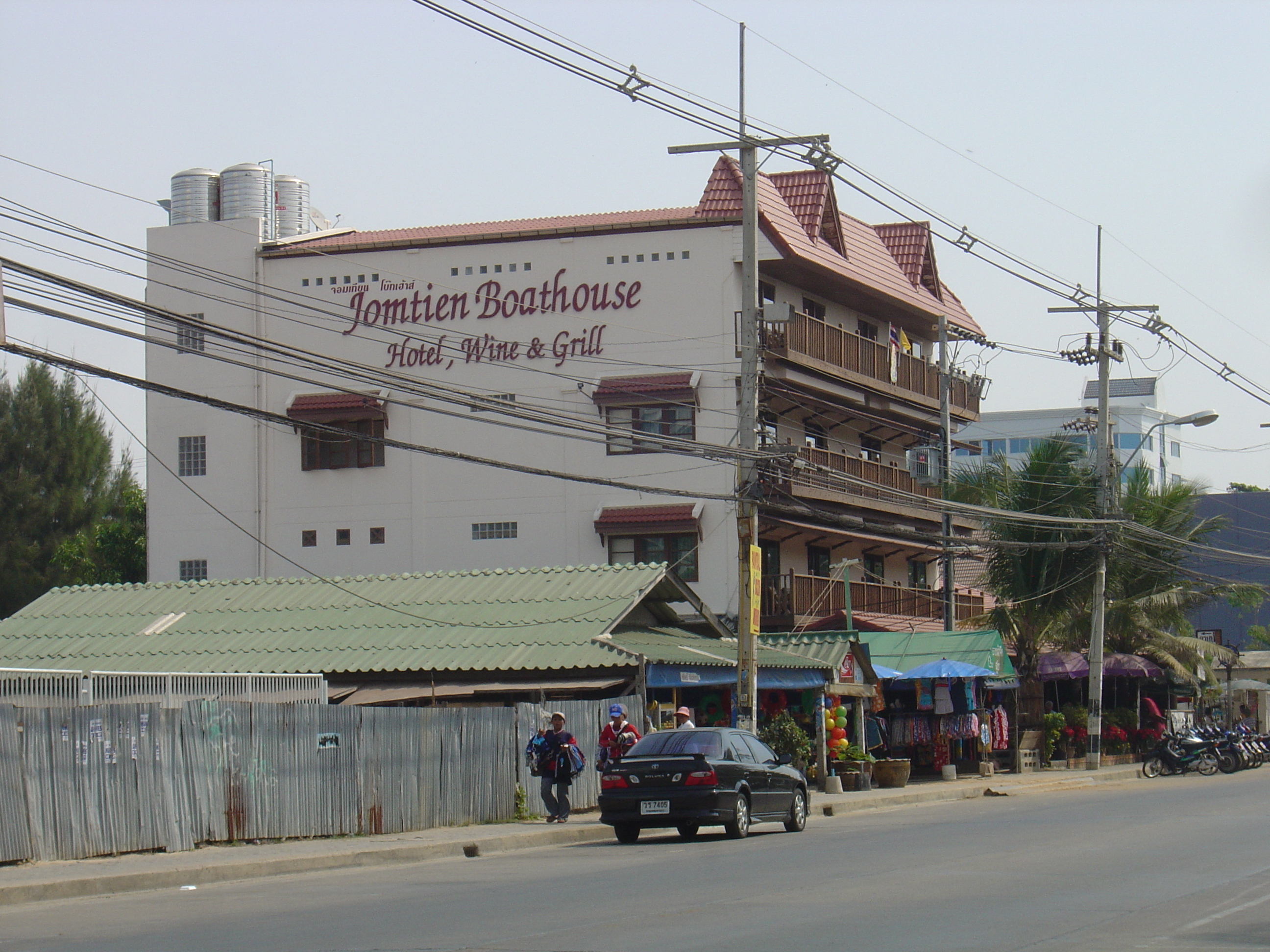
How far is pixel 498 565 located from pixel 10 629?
14401 millimetres

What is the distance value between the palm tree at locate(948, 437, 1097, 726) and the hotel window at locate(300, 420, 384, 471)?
16019mm

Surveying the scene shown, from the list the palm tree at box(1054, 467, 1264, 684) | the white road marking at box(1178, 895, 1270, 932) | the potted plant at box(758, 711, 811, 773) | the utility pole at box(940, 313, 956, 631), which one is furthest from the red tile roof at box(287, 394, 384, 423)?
the white road marking at box(1178, 895, 1270, 932)

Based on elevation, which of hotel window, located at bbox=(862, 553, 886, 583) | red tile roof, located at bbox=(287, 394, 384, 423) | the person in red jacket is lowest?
the person in red jacket

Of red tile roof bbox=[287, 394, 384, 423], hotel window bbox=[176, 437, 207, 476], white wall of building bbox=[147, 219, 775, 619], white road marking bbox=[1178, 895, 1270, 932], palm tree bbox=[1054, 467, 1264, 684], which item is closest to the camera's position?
white road marking bbox=[1178, 895, 1270, 932]

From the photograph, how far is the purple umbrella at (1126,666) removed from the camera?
1769 inches

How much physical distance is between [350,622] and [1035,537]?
2090 cm

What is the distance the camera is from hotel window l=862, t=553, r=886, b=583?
46759 mm

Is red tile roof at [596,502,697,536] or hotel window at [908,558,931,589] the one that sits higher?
red tile roof at [596,502,697,536]

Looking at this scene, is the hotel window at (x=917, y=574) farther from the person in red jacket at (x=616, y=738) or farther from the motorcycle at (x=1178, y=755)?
the person in red jacket at (x=616, y=738)

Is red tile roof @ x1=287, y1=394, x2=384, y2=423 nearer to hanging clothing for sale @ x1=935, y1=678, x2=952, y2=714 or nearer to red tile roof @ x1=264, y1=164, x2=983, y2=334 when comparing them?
red tile roof @ x1=264, y1=164, x2=983, y2=334

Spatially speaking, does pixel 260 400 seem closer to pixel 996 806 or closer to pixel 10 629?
pixel 10 629

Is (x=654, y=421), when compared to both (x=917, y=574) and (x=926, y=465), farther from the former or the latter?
(x=917, y=574)

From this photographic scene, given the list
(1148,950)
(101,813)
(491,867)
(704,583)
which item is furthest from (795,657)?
(1148,950)

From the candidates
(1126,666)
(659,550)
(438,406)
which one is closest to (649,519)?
(659,550)
